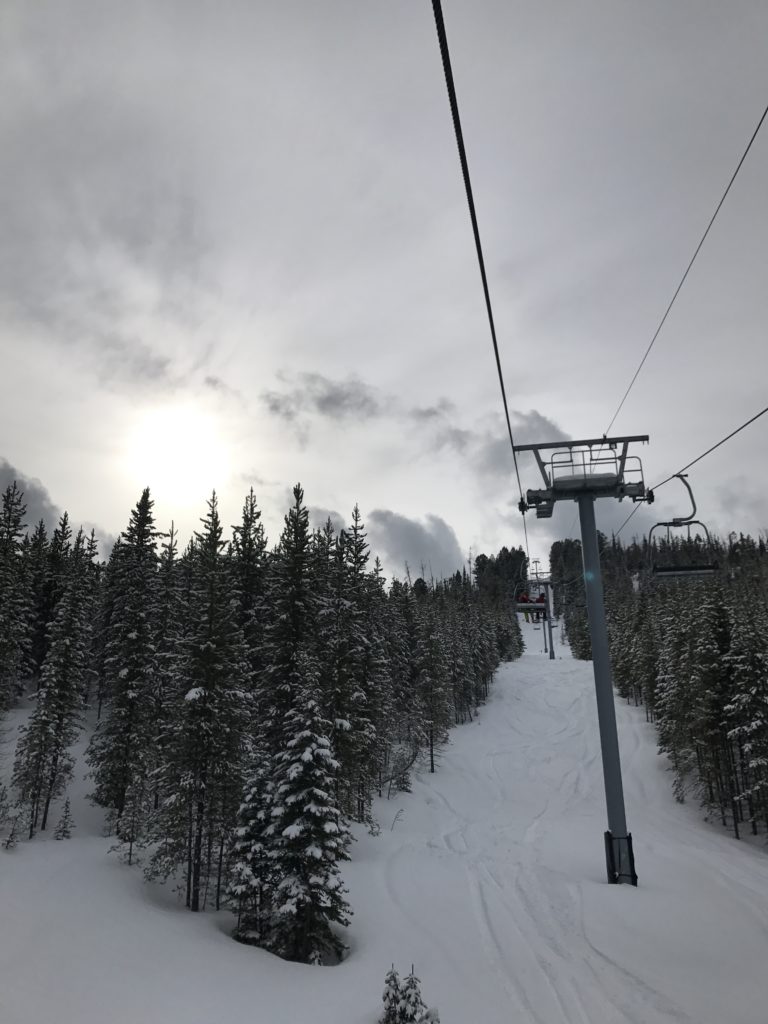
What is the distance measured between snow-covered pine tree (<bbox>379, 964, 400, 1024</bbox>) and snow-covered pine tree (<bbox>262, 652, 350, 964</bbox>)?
6089mm

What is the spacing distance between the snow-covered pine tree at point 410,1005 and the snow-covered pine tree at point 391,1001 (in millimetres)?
109

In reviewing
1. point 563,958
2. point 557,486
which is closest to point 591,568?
point 557,486

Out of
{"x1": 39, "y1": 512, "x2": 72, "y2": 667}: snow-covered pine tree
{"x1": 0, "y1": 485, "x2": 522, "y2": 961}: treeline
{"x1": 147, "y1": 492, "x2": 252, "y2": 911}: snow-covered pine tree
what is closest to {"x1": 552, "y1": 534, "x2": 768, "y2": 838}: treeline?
{"x1": 0, "y1": 485, "x2": 522, "y2": 961}: treeline

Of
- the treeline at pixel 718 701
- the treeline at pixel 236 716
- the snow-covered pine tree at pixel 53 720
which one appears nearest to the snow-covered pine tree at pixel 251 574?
the treeline at pixel 236 716

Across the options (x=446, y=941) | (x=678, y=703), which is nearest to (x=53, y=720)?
(x=446, y=941)

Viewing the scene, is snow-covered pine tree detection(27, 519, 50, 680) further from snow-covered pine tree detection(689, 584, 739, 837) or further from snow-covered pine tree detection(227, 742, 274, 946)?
snow-covered pine tree detection(689, 584, 739, 837)

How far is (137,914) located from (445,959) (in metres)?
10.0

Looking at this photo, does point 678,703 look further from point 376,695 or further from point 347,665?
point 347,665

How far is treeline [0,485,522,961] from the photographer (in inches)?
763

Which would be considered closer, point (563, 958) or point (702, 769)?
point (563, 958)

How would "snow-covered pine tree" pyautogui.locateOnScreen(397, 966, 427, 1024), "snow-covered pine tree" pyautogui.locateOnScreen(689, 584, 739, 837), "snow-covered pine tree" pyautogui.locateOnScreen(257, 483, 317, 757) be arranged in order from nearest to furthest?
1. "snow-covered pine tree" pyautogui.locateOnScreen(397, 966, 427, 1024)
2. "snow-covered pine tree" pyautogui.locateOnScreen(257, 483, 317, 757)
3. "snow-covered pine tree" pyautogui.locateOnScreen(689, 584, 739, 837)

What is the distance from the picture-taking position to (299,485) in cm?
3416

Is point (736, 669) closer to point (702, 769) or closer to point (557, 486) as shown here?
point (702, 769)

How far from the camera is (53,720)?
111ft
